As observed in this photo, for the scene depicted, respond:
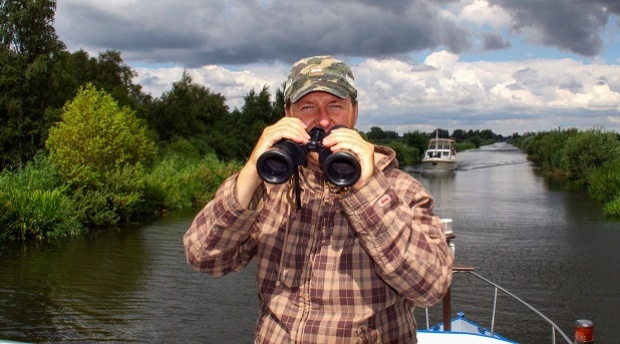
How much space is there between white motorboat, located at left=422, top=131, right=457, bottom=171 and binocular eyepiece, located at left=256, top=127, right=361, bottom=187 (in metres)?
70.7

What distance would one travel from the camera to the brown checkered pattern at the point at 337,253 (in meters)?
1.76

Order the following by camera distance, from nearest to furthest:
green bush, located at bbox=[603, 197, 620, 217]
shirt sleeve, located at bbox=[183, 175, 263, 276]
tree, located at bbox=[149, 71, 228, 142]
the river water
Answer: shirt sleeve, located at bbox=[183, 175, 263, 276], the river water, green bush, located at bbox=[603, 197, 620, 217], tree, located at bbox=[149, 71, 228, 142]

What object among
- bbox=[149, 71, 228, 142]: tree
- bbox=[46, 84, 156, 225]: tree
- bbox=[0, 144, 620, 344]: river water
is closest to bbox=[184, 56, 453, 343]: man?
bbox=[0, 144, 620, 344]: river water

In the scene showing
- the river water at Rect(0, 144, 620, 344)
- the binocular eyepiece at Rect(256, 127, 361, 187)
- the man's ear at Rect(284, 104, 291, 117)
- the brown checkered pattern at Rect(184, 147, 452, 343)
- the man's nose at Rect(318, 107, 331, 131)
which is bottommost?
the river water at Rect(0, 144, 620, 344)

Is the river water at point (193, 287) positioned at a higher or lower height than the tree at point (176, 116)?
lower

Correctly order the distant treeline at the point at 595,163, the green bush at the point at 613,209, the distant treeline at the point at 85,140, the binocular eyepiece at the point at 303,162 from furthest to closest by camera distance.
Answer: the distant treeline at the point at 595,163 → the green bush at the point at 613,209 → the distant treeline at the point at 85,140 → the binocular eyepiece at the point at 303,162

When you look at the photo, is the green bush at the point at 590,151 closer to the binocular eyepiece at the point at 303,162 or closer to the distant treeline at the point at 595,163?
the distant treeline at the point at 595,163

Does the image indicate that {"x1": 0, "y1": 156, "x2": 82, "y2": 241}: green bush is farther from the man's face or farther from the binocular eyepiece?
the binocular eyepiece

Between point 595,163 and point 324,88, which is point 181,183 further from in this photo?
point 595,163

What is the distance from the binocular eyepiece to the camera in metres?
1.72

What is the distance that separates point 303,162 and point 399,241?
0.34m

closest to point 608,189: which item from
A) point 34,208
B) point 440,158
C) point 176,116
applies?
point 34,208

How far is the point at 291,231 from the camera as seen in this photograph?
1928 millimetres

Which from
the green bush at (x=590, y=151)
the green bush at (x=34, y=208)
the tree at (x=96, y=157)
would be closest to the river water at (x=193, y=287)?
the green bush at (x=34, y=208)
